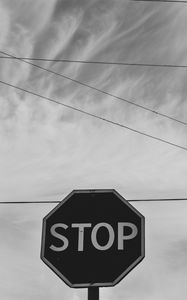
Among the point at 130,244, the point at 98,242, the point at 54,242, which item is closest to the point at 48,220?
the point at 54,242

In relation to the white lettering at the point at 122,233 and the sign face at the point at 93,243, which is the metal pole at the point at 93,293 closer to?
the sign face at the point at 93,243

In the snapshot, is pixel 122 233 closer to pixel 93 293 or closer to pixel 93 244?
pixel 93 244

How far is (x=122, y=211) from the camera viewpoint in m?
4.22

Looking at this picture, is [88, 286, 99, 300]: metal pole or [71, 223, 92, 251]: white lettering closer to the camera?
[88, 286, 99, 300]: metal pole

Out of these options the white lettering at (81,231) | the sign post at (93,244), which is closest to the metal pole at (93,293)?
the sign post at (93,244)

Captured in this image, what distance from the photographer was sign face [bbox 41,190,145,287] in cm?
402

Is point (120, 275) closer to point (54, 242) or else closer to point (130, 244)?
point (130, 244)

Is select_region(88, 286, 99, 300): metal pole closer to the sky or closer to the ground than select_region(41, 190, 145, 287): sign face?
closer to the ground

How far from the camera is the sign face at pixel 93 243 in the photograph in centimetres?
402

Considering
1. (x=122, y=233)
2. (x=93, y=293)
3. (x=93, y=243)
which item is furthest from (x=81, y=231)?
(x=93, y=293)

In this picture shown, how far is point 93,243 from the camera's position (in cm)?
407

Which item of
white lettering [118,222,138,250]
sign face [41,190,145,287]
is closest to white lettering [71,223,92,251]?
sign face [41,190,145,287]

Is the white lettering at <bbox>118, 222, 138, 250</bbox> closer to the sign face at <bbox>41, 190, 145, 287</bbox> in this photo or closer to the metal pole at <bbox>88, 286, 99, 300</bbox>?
the sign face at <bbox>41, 190, 145, 287</bbox>

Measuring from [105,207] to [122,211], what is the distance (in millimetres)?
170
